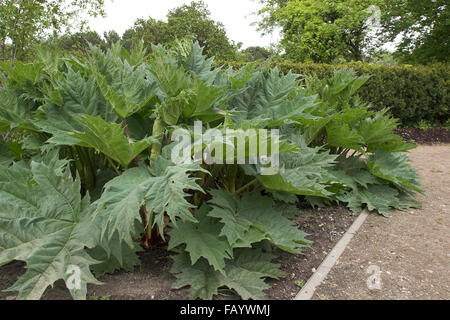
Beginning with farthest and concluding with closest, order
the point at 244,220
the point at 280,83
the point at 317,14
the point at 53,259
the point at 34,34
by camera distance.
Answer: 1. the point at 317,14
2. the point at 34,34
3. the point at 280,83
4. the point at 244,220
5. the point at 53,259

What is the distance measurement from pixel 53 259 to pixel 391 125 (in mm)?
3277

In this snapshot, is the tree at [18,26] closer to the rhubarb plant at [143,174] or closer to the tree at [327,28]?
Result: the rhubarb plant at [143,174]

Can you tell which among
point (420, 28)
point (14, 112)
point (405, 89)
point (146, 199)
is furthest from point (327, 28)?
point (146, 199)

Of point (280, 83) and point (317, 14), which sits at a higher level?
point (317, 14)

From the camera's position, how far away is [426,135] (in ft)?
29.7

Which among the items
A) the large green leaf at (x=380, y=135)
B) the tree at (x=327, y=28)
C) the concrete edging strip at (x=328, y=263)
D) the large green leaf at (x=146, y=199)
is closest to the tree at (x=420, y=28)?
the tree at (x=327, y=28)

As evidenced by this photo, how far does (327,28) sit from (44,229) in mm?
16911

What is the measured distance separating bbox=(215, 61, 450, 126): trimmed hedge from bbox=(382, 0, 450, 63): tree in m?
3.83

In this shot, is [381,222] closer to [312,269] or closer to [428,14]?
[312,269]

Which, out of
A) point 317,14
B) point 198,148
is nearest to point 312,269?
point 198,148

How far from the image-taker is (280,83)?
8.68ft

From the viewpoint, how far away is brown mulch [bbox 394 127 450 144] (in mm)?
8875

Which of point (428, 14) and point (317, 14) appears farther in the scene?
point (317, 14)

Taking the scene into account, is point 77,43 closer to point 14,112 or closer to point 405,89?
point 14,112
